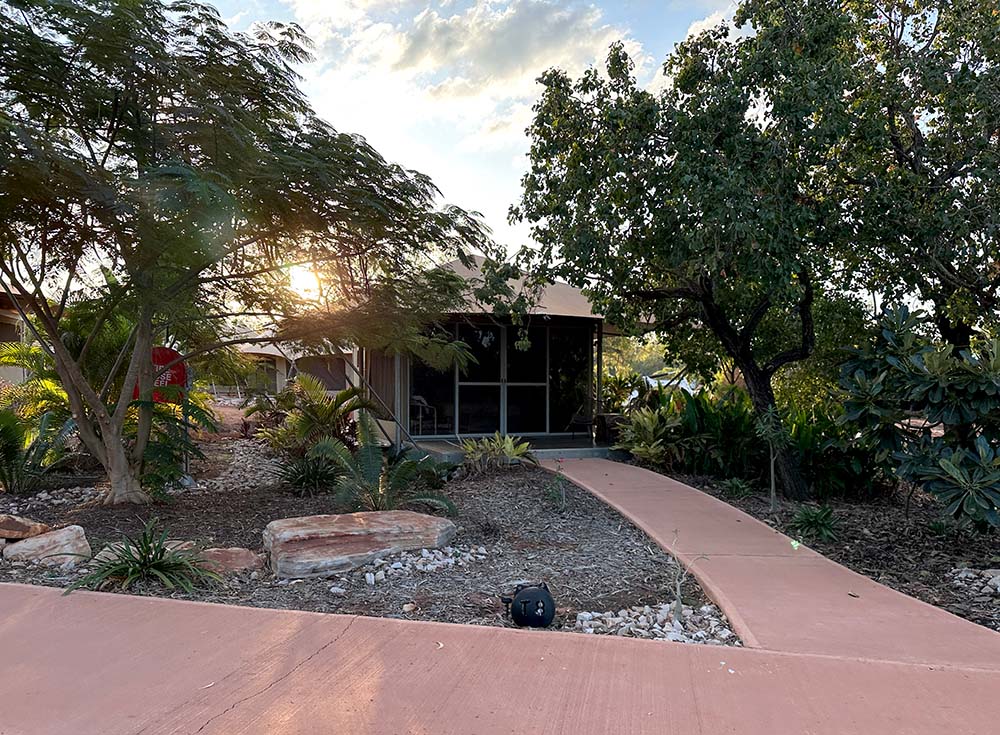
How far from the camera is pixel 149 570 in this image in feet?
16.5

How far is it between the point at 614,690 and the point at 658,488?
5.50 meters

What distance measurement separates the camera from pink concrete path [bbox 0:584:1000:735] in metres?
3.03

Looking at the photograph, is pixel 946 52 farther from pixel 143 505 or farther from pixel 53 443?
pixel 53 443

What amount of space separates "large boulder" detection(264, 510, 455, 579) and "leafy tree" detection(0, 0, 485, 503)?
95.4 inches

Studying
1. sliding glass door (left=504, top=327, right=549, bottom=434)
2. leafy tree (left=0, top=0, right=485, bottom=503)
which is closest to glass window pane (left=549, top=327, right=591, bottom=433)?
sliding glass door (left=504, top=327, right=549, bottom=434)

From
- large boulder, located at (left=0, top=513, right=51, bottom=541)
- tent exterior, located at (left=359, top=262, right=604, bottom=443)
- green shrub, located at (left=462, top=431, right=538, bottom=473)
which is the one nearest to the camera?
large boulder, located at (left=0, top=513, right=51, bottom=541)

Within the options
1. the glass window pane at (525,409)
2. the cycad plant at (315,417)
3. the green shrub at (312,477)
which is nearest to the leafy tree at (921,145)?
the glass window pane at (525,409)

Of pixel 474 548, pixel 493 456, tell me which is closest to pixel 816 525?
pixel 474 548

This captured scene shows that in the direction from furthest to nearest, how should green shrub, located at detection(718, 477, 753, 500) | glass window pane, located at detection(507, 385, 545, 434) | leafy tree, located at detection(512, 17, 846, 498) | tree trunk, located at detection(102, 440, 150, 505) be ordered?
glass window pane, located at detection(507, 385, 545, 434) → green shrub, located at detection(718, 477, 753, 500) → tree trunk, located at detection(102, 440, 150, 505) → leafy tree, located at detection(512, 17, 846, 498)

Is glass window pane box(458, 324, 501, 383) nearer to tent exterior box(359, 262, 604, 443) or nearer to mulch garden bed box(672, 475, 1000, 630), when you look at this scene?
tent exterior box(359, 262, 604, 443)

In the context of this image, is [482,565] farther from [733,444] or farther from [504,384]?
[504,384]

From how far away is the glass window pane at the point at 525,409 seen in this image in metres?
12.9

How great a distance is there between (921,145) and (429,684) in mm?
7830

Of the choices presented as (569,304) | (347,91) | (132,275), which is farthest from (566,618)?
(569,304)
